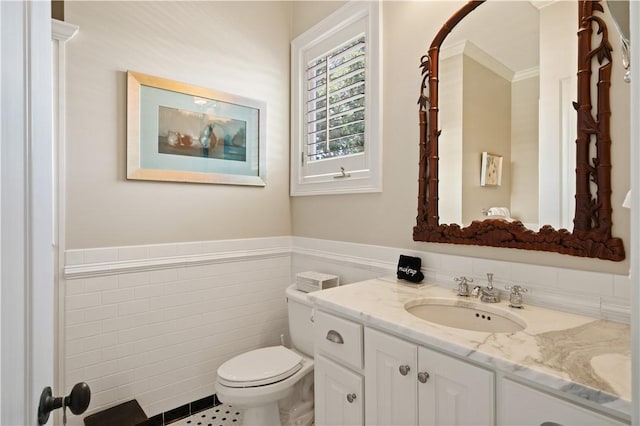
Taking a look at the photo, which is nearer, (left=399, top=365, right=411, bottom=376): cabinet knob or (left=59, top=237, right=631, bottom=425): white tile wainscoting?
(left=399, top=365, right=411, bottom=376): cabinet knob

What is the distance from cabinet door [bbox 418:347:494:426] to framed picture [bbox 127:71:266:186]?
1.62 metres

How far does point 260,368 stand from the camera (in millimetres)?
1737

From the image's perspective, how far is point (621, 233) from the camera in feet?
3.65

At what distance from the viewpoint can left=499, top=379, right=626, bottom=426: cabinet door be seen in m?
0.74

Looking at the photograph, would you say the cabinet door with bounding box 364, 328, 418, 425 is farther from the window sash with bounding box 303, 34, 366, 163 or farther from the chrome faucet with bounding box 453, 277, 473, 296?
the window sash with bounding box 303, 34, 366, 163

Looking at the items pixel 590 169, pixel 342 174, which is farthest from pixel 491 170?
pixel 342 174

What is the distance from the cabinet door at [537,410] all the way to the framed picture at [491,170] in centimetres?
84

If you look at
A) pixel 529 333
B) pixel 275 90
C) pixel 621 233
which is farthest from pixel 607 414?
pixel 275 90

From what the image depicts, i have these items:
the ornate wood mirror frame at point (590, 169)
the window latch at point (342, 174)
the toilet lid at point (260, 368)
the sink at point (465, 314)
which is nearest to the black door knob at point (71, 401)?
the sink at point (465, 314)

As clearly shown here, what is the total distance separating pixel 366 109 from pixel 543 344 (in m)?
1.43

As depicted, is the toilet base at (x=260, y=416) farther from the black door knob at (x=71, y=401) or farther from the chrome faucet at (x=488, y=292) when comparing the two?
the black door knob at (x=71, y=401)

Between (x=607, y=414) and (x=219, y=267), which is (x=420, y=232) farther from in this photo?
(x=219, y=267)

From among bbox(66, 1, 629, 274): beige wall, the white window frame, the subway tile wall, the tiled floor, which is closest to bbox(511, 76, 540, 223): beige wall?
bbox(66, 1, 629, 274): beige wall

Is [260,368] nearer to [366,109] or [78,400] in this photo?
[78,400]
